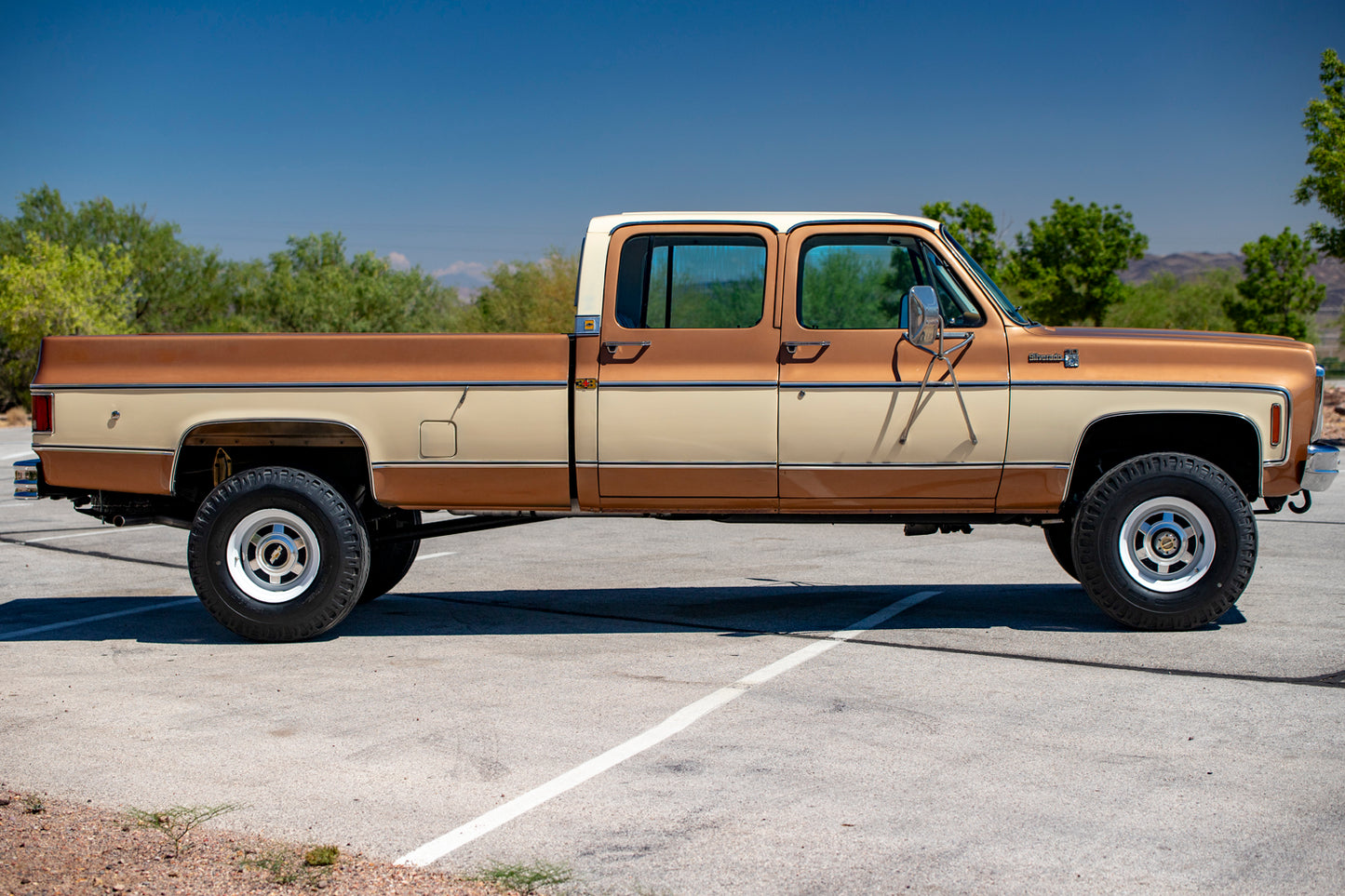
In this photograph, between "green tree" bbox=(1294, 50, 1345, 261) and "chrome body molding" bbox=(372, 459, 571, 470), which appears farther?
"green tree" bbox=(1294, 50, 1345, 261)

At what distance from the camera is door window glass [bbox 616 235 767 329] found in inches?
272

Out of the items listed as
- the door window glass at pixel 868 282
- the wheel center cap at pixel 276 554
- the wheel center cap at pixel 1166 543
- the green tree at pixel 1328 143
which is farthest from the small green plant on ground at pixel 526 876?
the green tree at pixel 1328 143

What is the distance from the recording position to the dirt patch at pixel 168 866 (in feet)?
11.4

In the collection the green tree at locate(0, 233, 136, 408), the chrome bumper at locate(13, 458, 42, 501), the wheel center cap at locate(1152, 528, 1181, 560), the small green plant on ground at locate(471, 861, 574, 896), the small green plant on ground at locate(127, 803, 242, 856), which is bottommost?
the small green plant on ground at locate(127, 803, 242, 856)

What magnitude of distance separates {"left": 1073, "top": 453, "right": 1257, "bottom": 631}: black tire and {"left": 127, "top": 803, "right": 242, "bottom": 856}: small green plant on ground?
15.5ft

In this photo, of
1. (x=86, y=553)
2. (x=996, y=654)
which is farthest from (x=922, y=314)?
(x=86, y=553)

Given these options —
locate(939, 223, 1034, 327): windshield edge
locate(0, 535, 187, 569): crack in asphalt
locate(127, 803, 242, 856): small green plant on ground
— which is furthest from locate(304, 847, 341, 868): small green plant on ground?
locate(0, 535, 187, 569): crack in asphalt

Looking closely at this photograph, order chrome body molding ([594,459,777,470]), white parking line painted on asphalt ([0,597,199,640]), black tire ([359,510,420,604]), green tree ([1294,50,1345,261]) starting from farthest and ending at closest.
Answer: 1. green tree ([1294,50,1345,261])
2. black tire ([359,510,420,604])
3. white parking line painted on asphalt ([0,597,199,640])
4. chrome body molding ([594,459,777,470])

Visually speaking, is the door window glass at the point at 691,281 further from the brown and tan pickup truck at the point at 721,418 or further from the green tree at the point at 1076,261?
the green tree at the point at 1076,261

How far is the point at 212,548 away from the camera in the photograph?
22.2ft

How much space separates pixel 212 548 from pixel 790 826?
4.17m

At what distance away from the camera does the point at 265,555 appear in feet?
22.7

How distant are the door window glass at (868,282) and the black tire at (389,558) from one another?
2.96 meters

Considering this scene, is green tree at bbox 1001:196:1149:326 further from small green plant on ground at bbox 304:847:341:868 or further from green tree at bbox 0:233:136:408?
small green plant on ground at bbox 304:847:341:868
